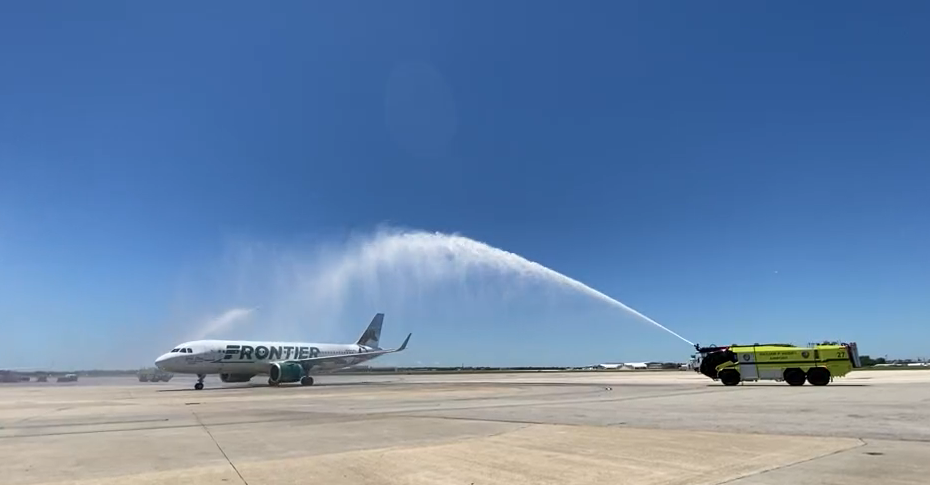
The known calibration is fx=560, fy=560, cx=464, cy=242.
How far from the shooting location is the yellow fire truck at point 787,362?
30.7m

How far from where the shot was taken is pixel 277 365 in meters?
49.9

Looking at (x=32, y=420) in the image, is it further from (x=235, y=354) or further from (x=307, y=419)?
(x=235, y=354)

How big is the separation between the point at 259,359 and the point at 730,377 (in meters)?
39.3

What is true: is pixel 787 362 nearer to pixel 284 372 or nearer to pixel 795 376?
pixel 795 376

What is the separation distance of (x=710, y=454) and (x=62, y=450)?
474 inches

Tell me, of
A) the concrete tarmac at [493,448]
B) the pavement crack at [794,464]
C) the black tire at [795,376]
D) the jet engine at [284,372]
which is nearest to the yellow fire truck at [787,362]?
the black tire at [795,376]

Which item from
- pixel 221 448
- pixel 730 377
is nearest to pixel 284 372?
pixel 730 377

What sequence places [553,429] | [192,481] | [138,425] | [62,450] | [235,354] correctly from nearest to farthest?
[192,481] < [62,450] < [553,429] < [138,425] < [235,354]

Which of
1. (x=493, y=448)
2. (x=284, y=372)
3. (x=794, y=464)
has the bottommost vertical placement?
(x=284, y=372)

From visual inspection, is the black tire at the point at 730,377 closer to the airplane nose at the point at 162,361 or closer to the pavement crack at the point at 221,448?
the pavement crack at the point at 221,448

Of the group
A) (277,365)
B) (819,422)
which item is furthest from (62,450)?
(277,365)

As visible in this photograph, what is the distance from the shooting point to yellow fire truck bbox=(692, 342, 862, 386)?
30.7 meters

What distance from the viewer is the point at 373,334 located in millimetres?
68938

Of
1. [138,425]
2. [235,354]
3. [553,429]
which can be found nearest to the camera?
[553,429]
